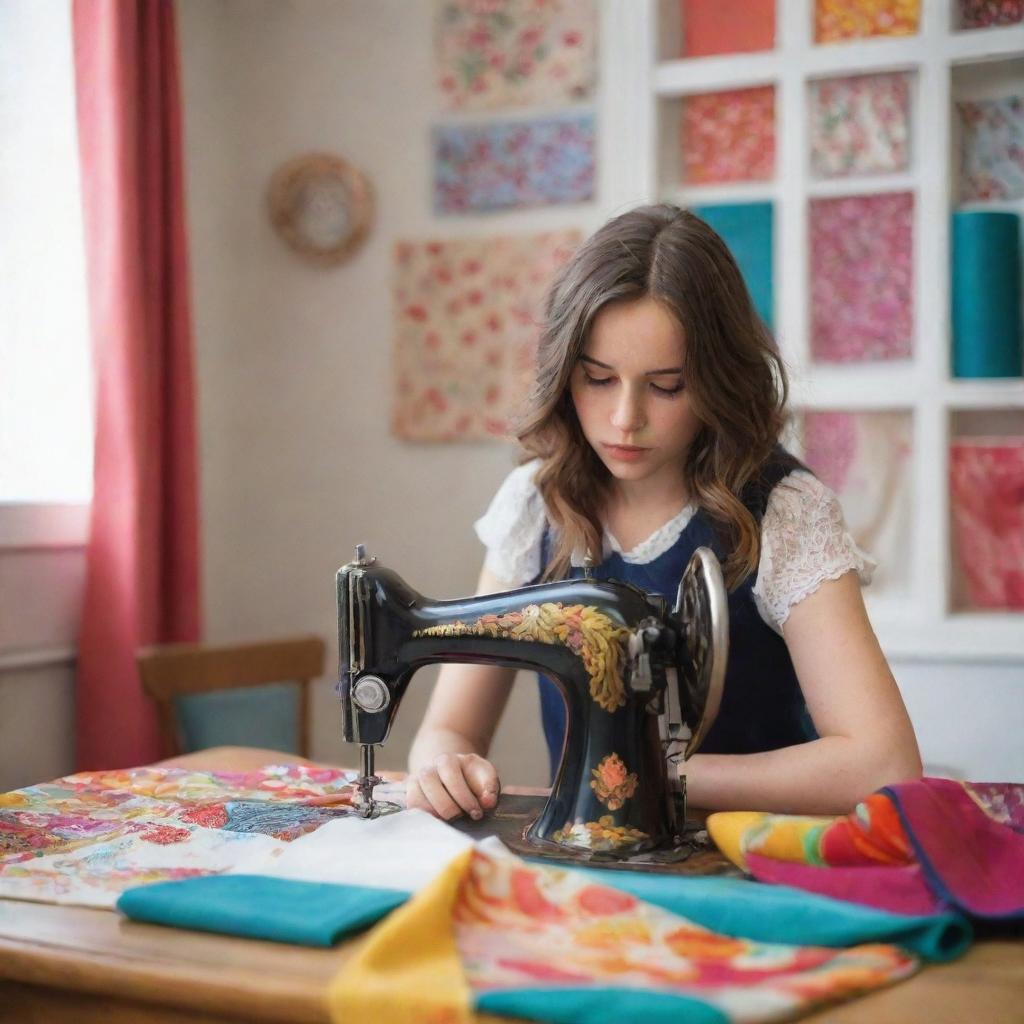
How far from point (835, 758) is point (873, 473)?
173 cm

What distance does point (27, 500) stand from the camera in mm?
2633

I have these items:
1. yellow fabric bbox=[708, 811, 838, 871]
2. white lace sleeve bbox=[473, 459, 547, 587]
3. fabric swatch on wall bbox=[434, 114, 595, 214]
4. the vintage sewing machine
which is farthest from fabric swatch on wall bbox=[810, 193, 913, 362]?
yellow fabric bbox=[708, 811, 838, 871]

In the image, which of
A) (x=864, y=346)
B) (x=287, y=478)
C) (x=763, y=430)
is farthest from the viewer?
(x=287, y=478)

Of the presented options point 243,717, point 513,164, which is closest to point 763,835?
point 243,717

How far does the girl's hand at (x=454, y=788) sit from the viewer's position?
4.43ft

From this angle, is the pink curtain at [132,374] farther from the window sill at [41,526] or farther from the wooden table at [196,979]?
the wooden table at [196,979]

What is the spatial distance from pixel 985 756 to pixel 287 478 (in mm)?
2001

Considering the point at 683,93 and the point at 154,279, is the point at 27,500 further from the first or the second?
the point at 683,93

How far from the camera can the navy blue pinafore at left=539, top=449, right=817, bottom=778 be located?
1.67m

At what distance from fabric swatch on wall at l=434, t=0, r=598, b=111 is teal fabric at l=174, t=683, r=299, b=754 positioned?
5.62 feet

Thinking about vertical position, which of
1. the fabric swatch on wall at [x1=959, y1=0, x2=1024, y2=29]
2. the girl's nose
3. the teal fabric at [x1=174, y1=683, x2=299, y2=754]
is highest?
the fabric swatch on wall at [x1=959, y1=0, x2=1024, y2=29]

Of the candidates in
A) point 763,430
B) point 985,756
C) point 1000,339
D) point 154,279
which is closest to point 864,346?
point 1000,339

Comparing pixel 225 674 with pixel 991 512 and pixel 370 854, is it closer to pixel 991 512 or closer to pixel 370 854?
pixel 370 854

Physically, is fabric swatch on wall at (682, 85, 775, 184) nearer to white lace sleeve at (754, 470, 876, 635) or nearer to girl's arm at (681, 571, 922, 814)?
white lace sleeve at (754, 470, 876, 635)
